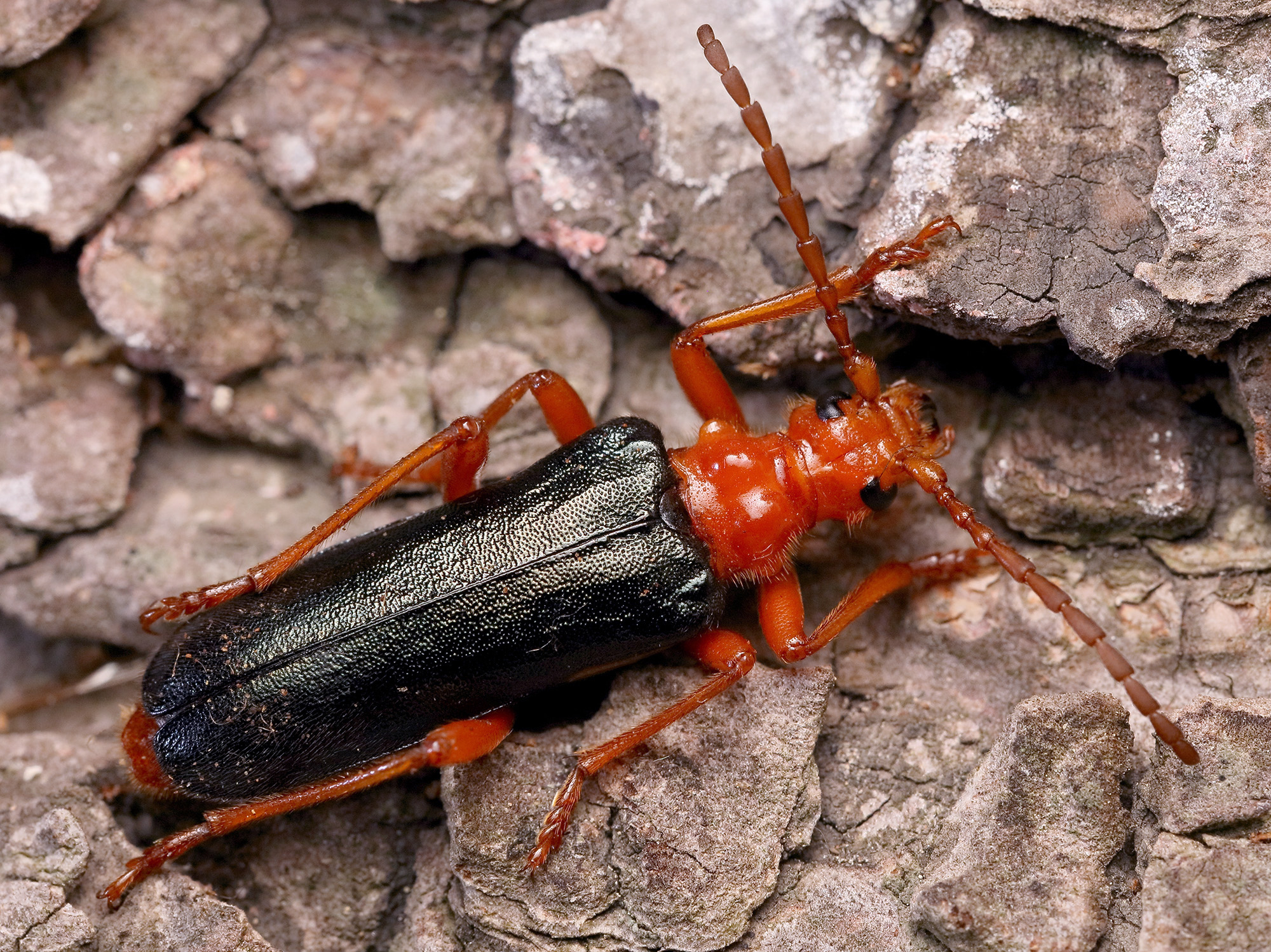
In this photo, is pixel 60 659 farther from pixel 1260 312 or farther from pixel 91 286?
pixel 1260 312

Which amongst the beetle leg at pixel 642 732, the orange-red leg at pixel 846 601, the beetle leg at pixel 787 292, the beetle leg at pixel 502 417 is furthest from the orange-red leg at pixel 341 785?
the beetle leg at pixel 787 292

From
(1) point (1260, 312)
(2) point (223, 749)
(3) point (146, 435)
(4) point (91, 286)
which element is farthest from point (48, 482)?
(1) point (1260, 312)

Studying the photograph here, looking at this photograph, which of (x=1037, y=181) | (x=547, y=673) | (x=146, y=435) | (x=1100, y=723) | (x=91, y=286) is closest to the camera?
(x=1100, y=723)

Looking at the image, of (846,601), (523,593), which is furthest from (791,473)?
(523,593)

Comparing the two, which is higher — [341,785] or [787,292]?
[787,292]

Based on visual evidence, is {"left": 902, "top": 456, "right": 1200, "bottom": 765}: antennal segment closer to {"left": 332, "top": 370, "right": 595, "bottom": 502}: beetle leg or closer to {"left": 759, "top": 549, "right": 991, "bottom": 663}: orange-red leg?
{"left": 759, "top": 549, "right": 991, "bottom": 663}: orange-red leg

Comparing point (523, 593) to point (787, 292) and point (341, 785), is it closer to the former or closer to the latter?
point (341, 785)

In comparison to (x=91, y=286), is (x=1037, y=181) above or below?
below

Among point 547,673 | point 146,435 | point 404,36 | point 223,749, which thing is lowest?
point 547,673
